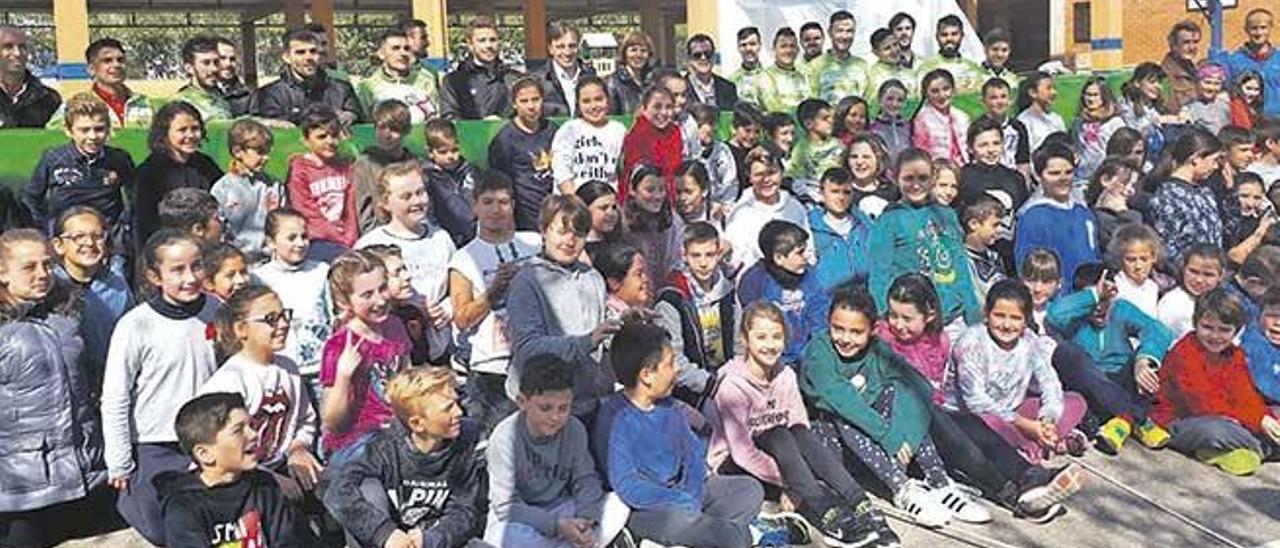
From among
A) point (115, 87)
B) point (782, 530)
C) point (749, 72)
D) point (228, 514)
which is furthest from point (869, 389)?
point (749, 72)

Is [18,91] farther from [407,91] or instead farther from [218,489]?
[218,489]

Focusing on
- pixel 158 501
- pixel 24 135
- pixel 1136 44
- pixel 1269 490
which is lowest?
pixel 1269 490

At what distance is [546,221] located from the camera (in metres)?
5.44

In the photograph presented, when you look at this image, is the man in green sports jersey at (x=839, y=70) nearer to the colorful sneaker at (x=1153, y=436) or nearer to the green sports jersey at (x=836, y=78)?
the green sports jersey at (x=836, y=78)

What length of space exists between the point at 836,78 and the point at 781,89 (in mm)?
462

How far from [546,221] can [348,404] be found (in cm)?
105

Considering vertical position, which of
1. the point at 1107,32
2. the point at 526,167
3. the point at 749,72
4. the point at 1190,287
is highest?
the point at 1107,32

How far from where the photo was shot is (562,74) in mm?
8352

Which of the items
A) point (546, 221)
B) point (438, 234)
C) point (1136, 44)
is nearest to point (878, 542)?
point (546, 221)

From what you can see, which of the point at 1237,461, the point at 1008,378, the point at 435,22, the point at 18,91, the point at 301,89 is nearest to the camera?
the point at 1008,378

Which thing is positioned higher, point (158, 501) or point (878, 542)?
point (158, 501)

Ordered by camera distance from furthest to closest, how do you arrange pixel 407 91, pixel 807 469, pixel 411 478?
pixel 407 91, pixel 807 469, pixel 411 478

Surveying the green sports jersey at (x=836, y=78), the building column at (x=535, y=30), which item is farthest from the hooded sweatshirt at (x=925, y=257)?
the building column at (x=535, y=30)

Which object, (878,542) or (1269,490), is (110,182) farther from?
(1269,490)
